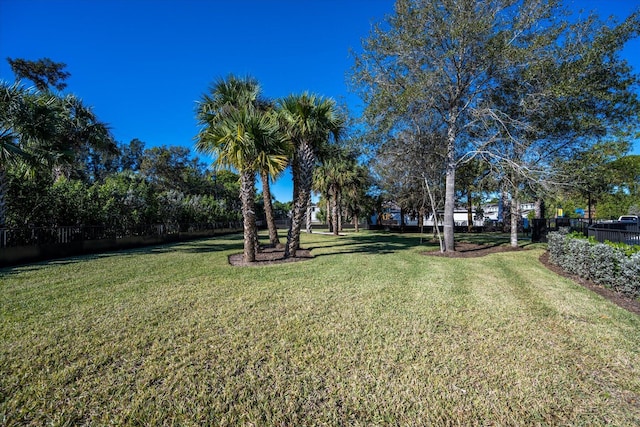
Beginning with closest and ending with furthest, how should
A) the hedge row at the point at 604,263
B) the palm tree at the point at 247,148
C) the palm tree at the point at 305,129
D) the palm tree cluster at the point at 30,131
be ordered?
the hedge row at the point at 604,263 → the palm tree cluster at the point at 30,131 → the palm tree at the point at 247,148 → the palm tree at the point at 305,129

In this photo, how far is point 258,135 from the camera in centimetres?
841

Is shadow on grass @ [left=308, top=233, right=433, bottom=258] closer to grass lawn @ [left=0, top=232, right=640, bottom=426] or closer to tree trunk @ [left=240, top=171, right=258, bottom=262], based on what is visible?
tree trunk @ [left=240, top=171, right=258, bottom=262]

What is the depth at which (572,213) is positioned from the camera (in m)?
49.0

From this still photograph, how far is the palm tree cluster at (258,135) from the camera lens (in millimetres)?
8289

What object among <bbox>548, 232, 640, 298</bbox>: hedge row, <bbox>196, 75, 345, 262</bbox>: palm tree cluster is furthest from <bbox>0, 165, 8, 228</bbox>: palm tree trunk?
<bbox>548, 232, 640, 298</bbox>: hedge row

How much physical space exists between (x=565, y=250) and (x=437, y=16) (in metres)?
8.64

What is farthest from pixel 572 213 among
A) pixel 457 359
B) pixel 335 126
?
pixel 457 359

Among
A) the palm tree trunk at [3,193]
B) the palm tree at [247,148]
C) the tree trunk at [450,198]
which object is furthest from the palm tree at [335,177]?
the palm tree trunk at [3,193]

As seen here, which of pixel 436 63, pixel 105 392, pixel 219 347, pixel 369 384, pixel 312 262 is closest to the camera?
pixel 105 392

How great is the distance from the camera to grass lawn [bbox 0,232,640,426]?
85.5 inches

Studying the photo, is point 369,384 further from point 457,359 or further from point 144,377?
point 144,377

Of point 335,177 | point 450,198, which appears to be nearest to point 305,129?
point 450,198

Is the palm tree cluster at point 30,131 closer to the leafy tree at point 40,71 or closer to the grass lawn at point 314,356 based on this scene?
the grass lawn at point 314,356

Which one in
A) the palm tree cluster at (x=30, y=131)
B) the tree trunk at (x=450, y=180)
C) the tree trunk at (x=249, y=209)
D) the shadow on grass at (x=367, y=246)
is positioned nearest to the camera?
the palm tree cluster at (x=30, y=131)
